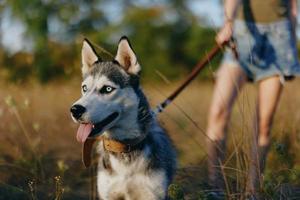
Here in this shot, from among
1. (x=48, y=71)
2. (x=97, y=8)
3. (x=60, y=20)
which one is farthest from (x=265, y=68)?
(x=97, y=8)

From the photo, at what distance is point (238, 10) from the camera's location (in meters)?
4.58

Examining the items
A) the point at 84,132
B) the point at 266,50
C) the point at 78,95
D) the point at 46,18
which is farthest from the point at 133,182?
the point at 46,18

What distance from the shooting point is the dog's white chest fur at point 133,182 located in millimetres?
3568

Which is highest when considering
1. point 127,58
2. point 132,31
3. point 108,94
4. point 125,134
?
point 132,31

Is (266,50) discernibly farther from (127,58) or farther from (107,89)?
(107,89)

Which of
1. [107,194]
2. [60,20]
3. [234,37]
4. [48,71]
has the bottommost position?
[107,194]

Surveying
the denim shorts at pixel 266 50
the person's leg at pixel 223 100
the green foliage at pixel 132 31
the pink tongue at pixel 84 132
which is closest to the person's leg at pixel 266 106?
the denim shorts at pixel 266 50

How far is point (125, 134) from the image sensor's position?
3.69m

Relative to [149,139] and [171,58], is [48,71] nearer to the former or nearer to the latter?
[171,58]

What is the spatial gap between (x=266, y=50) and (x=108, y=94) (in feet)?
5.04

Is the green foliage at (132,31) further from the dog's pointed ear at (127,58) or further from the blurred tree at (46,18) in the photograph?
the dog's pointed ear at (127,58)

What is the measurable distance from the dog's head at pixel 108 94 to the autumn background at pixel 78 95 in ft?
0.46

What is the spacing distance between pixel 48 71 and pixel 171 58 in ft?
21.0

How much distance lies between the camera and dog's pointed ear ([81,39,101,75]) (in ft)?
13.0
